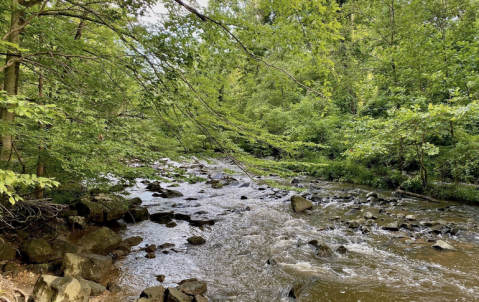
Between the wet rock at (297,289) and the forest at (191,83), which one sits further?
the wet rock at (297,289)

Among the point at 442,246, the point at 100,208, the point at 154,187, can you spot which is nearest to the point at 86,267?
the point at 100,208

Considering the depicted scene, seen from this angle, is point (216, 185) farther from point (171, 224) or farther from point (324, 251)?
point (324, 251)

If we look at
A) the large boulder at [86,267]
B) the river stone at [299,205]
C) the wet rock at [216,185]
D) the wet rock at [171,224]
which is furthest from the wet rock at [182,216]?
the wet rock at [216,185]

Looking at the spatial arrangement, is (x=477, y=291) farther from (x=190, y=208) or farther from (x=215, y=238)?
(x=190, y=208)

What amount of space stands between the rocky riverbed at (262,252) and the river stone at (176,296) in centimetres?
2

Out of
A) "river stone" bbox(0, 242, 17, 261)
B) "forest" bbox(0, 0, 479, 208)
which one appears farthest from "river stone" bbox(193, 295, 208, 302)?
"river stone" bbox(0, 242, 17, 261)

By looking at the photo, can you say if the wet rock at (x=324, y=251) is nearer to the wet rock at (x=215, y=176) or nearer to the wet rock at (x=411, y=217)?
the wet rock at (x=411, y=217)

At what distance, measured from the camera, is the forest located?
3.29m

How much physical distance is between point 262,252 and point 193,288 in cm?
246

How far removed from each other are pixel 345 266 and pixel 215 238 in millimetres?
3767

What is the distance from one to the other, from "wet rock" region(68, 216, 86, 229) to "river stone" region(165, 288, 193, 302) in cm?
489

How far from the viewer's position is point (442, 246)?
6172mm

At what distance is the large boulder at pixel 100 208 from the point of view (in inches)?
311

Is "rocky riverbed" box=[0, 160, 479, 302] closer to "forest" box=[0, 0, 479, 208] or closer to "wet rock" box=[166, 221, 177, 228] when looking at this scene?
"wet rock" box=[166, 221, 177, 228]
